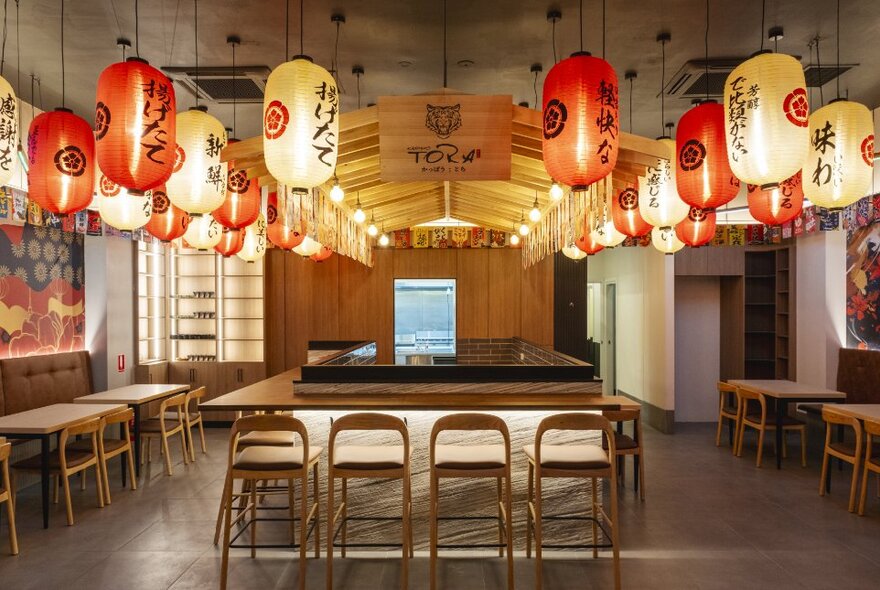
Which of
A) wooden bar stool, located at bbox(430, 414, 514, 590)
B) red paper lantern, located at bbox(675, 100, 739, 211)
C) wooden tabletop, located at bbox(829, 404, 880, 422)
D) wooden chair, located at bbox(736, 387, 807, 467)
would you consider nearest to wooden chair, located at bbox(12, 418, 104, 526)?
wooden bar stool, located at bbox(430, 414, 514, 590)

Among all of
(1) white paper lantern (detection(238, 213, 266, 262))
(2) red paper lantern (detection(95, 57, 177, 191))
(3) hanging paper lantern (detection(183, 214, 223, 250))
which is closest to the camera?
(2) red paper lantern (detection(95, 57, 177, 191))

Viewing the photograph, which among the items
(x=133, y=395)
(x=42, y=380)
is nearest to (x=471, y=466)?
(x=133, y=395)

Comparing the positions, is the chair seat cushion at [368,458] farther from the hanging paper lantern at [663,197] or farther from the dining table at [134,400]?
the dining table at [134,400]

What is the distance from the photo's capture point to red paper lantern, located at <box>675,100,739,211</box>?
365 cm

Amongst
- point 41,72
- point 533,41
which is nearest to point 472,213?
point 533,41

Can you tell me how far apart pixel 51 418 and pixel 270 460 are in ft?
8.88

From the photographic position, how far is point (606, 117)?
315 cm

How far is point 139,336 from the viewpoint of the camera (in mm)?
7887

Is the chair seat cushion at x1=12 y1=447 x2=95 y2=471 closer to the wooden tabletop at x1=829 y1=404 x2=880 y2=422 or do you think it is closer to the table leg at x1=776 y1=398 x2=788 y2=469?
the wooden tabletop at x1=829 y1=404 x2=880 y2=422

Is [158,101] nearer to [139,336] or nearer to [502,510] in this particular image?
[502,510]

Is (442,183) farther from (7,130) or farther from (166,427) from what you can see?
(7,130)

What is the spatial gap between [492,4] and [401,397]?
9.20ft

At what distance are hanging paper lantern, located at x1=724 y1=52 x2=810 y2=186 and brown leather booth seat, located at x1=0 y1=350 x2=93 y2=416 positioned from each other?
6.74 metres

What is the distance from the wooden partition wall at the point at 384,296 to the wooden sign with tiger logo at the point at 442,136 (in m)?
5.74
